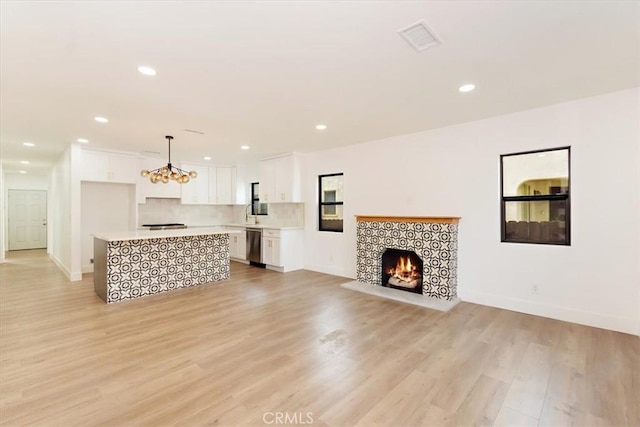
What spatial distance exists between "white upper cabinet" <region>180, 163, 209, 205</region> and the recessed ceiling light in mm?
5071

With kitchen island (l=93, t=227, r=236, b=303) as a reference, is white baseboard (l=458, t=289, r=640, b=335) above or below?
below

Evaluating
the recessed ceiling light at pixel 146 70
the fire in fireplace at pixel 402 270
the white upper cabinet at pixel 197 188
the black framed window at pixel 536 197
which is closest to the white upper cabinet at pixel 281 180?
the white upper cabinet at pixel 197 188

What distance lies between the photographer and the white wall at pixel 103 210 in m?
6.29

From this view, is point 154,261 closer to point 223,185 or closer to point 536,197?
point 223,185

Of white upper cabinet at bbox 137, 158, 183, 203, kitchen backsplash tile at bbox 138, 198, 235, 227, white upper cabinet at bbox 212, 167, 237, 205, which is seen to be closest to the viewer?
white upper cabinet at bbox 137, 158, 183, 203

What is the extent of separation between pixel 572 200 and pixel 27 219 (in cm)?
1472

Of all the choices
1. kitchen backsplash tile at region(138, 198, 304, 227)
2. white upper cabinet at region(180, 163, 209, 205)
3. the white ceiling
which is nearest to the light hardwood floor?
the white ceiling

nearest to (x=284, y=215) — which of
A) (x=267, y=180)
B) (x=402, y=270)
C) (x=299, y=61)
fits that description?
(x=267, y=180)

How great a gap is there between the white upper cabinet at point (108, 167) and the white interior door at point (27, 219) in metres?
6.89

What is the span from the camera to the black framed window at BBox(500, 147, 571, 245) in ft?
11.7

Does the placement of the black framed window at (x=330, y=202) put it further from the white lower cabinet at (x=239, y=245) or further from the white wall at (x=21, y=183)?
the white wall at (x=21, y=183)

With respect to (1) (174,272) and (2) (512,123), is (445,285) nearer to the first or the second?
(2) (512,123)

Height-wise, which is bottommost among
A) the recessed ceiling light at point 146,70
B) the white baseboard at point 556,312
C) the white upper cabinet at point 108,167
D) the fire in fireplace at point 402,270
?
the white baseboard at point 556,312

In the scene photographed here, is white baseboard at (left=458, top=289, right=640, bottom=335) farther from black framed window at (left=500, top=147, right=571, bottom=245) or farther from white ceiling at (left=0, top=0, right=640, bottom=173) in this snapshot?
white ceiling at (left=0, top=0, right=640, bottom=173)
